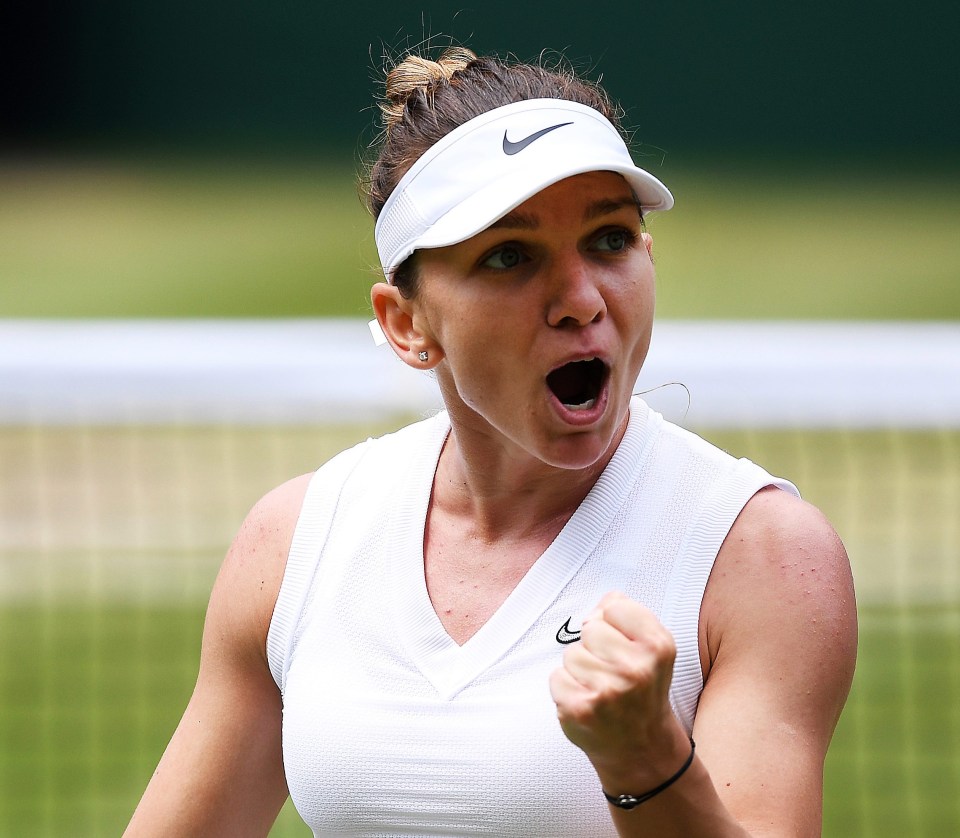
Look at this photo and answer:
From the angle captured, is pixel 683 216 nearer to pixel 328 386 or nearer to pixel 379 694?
pixel 328 386

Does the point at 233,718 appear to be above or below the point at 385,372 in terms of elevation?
below

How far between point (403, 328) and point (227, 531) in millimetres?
5005

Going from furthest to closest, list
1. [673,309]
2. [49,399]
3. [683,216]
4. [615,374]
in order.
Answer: [683,216], [673,309], [49,399], [615,374]

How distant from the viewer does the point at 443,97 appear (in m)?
2.67

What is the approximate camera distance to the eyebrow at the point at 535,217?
2.45m

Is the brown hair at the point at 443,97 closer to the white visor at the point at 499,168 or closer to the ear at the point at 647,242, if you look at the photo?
the white visor at the point at 499,168

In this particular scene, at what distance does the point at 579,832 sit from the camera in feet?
7.58

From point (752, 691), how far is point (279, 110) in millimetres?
15691

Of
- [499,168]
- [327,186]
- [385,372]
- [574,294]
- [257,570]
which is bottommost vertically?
[257,570]

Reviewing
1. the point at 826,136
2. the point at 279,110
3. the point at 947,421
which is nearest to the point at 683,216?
the point at 826,136

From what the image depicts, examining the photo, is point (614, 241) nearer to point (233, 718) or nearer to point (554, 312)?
point (554, 312)

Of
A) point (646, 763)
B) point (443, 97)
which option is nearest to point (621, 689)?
point (646, 763)

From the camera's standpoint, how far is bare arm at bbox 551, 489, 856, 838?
1.94m

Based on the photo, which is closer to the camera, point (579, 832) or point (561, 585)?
point (579, 832)
